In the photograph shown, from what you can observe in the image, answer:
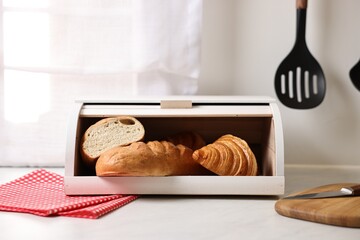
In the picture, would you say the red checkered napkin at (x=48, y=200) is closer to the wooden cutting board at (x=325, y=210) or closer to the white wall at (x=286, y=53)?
the wooden cutting board at (x=325, y=210)

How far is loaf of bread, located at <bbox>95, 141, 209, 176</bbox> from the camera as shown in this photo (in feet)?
3.69

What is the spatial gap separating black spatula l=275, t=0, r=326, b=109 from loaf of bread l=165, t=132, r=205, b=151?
0.27 metres

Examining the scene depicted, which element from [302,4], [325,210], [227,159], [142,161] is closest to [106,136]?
[142,161]

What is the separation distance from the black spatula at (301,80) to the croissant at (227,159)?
34 centimetres

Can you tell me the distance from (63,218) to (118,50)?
21.5 inches

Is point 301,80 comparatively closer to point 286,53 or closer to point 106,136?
point 286,53

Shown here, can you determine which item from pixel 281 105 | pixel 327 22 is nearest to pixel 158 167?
pixel 281 105

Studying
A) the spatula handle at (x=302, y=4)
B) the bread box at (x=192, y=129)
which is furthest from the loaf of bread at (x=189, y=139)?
the spatula handle at (x=302, y=4)

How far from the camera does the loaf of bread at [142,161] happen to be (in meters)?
1.12

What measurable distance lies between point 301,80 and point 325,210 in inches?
21.1

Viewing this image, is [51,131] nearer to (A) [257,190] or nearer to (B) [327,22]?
(A) [257,190]

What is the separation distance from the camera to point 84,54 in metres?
1.45

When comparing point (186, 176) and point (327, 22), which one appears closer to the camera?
point (186, 176)

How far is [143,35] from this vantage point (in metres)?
1.43
